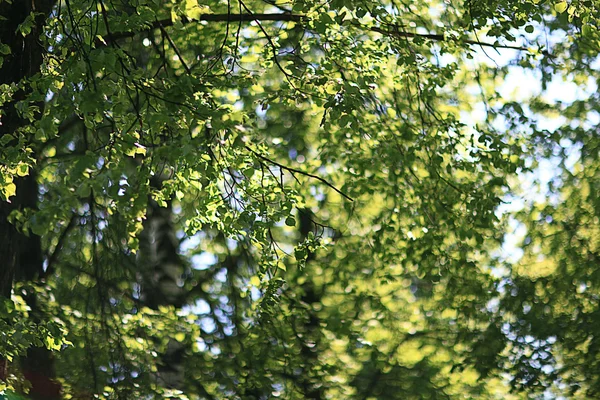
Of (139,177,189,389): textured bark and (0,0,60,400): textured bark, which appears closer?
(0,0,60,400): textured bark

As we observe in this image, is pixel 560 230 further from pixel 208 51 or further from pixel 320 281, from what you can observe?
pixel 208 51

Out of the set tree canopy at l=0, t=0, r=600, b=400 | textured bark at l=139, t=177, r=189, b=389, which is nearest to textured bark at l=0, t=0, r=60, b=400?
tree canopy at l=0, t=0, r=600, b=400

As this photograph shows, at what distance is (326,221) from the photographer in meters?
11.0

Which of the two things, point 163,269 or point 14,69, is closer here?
point 14,69

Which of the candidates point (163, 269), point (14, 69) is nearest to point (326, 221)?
point (163, 269)

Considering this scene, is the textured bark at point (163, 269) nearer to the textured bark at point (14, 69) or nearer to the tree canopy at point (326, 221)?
the tree canopy at point (326, 221)

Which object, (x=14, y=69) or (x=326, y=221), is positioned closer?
(x=14, y=69)

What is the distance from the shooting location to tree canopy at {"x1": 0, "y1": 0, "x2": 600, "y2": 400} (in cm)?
547

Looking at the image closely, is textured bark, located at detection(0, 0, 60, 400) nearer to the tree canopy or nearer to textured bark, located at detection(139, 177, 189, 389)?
the tree canopy

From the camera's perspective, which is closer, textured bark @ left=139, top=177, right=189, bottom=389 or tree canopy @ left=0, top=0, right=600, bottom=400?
tree canopy @ left=0, top=0, right=600, bottom=400

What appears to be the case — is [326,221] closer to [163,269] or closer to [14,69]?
[163,269]

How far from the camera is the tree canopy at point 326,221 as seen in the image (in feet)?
18.0

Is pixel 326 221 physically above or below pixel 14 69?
above

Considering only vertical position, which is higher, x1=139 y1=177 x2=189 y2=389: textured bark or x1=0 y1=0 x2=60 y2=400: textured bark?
x1=139 y1=177 x2=189 y2=389: textured bark
